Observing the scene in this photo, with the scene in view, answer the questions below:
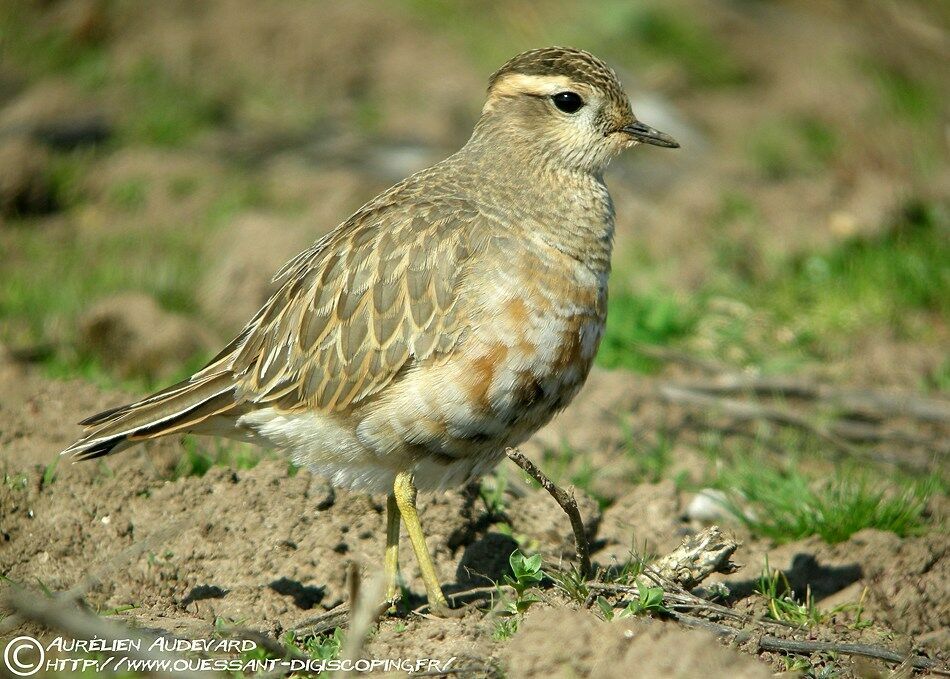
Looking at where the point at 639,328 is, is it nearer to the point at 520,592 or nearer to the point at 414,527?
the point at 414,527

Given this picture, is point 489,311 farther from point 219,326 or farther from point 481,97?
point 481,97

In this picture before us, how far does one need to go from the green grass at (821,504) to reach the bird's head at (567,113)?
6.22 feet

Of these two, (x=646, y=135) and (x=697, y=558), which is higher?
(x=646, y=135)

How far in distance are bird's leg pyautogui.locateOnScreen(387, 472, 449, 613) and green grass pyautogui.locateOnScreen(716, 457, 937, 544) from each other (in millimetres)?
1807

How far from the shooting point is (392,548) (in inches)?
203

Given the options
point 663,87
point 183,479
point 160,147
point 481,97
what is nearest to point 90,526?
point 183,479

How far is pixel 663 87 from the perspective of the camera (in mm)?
11008

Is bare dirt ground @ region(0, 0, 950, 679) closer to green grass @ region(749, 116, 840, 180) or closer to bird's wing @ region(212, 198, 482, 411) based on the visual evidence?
green grass @ region(749, 116, 840, 180)

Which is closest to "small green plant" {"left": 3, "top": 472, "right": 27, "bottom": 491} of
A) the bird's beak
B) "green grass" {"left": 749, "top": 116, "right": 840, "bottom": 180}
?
the bird's beak

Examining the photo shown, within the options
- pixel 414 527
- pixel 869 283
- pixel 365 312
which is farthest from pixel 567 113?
pixel 869 283

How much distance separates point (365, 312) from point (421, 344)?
0.34 m

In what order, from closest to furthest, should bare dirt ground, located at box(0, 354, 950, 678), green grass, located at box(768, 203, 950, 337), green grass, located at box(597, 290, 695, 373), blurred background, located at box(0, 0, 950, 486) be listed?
bare dirt ground, located at box(0, 354, 950, 678)
green grass, located at box(597, 290, 695, 373)
blurred background, located at box(0, 0, 950, 486)
green grass, located at box(768, 203, 950, 337)

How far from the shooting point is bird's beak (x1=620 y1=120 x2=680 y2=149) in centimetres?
572

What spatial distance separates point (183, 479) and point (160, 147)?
5187 mm
